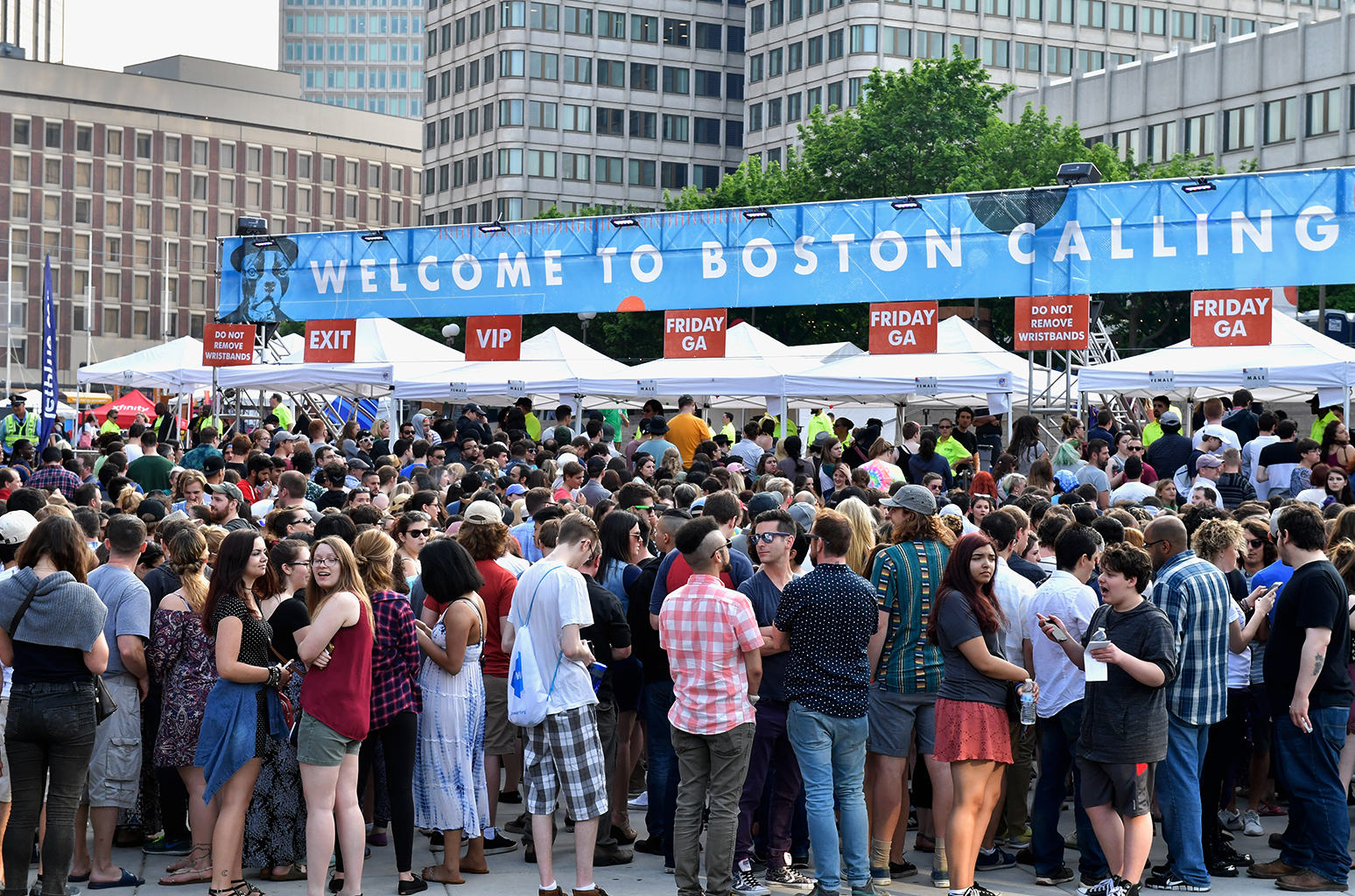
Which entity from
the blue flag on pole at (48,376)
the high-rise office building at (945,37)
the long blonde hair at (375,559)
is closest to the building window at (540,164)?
the high-rise office building at (945,37)

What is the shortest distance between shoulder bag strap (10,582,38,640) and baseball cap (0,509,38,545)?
813mm

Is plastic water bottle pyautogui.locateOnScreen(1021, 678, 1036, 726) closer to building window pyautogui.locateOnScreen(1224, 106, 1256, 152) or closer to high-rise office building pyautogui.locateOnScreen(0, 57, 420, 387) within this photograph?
building window pyautogui.locateOnScreen(1224, 106, 1256, 152)

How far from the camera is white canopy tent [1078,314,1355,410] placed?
56.5 feet

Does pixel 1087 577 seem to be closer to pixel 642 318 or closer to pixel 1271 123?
pixel 642 318

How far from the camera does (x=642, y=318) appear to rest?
55406 mm

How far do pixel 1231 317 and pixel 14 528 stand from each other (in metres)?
13.8

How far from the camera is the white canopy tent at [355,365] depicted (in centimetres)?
2253

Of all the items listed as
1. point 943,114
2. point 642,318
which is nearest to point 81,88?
point 642,318

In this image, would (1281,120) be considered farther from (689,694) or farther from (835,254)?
(689,694)

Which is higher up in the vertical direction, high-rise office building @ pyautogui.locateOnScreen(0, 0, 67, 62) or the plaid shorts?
high-rise office building @ pyautogui.locateOnScreen(0, 0, 67, 62)

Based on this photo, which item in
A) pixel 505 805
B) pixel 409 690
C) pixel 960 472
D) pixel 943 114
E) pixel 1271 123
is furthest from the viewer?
pixel 1271 123

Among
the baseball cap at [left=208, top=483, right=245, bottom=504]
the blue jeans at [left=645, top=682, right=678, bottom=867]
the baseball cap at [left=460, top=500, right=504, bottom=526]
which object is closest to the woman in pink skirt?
the blue jeans at [left=645, top=682, right=678, bottom=867]

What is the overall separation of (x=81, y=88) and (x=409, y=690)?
106 metres

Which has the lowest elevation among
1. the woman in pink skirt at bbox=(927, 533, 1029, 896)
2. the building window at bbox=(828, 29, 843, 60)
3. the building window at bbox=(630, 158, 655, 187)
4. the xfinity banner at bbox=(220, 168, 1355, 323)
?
the woman in pink skirt at bbox=(927, 533, 1029, 896)
